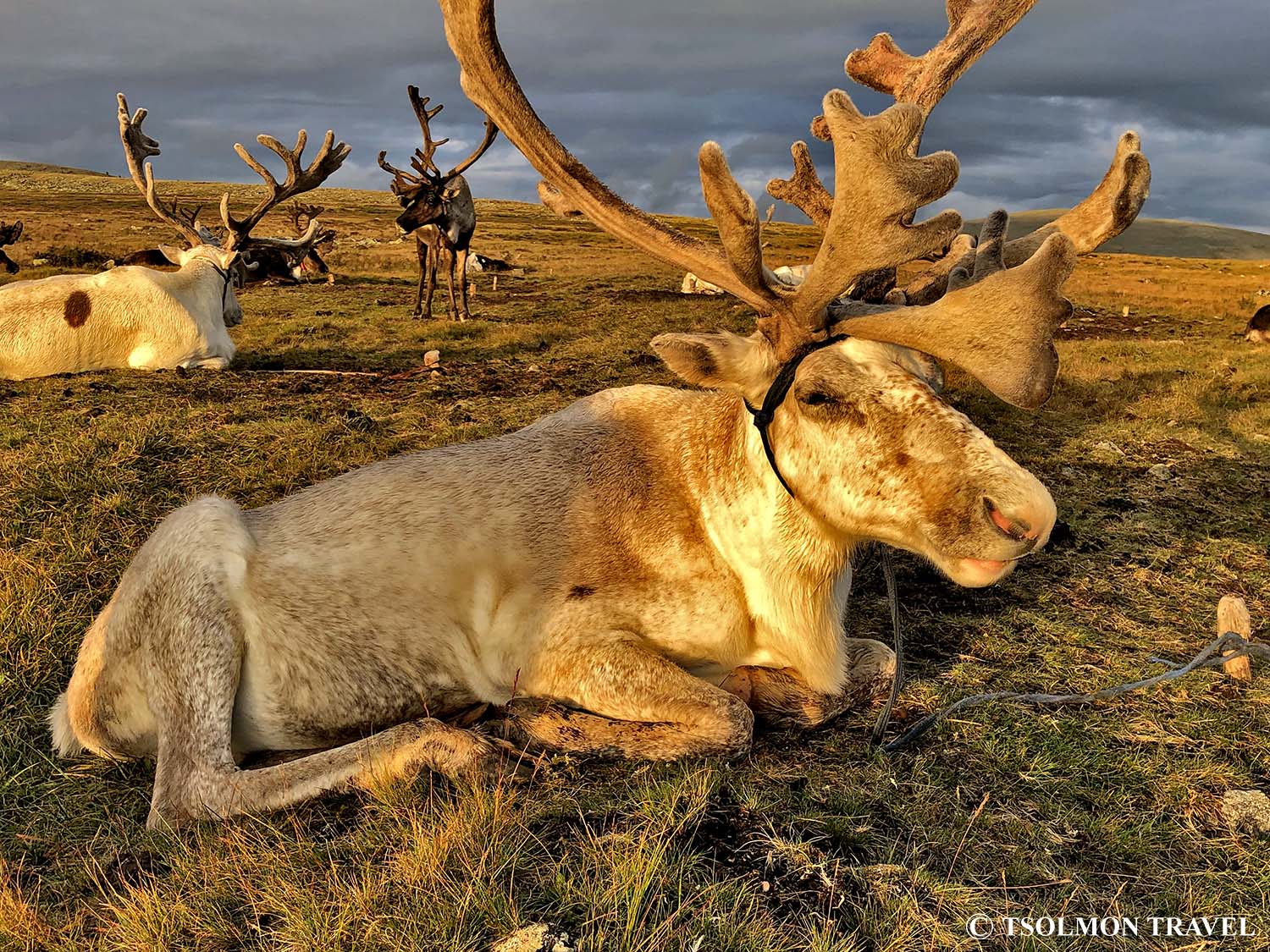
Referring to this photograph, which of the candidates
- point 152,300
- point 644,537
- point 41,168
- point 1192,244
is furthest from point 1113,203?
point 1192,244

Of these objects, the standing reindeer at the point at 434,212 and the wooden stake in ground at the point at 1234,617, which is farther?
the standing reindeer at the point at 434,212

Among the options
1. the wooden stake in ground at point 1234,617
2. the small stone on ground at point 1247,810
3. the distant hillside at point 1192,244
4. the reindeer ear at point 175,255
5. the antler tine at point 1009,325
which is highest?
the distant hillside at point 1192,244

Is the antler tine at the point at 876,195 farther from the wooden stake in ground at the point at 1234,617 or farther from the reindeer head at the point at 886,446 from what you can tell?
the wooden stake in ground at the point at 1234,617

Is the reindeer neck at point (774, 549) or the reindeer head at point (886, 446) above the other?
the reindeer head at point (886, 446)

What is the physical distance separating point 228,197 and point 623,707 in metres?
12.8

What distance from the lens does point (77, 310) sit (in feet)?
35.4

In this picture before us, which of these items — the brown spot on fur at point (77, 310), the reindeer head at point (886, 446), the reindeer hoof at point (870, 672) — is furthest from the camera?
the brown spot on fur at point (77, 310)

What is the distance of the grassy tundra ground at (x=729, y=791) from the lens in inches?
86.9

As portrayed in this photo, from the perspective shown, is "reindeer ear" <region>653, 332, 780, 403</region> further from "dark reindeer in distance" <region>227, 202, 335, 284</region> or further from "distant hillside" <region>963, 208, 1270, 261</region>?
"distant hillside" <region>963, 208, 1270, 261</region>

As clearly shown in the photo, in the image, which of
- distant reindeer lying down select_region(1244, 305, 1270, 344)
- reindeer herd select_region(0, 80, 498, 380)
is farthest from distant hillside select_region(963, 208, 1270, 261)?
reindeer herd select_region(0, 80, 498, 380)

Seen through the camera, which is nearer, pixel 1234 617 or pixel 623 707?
pixel 623 707

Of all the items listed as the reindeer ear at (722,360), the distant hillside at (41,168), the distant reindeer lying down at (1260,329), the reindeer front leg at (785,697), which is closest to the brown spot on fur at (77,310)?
the reindeer ear at (722,360)

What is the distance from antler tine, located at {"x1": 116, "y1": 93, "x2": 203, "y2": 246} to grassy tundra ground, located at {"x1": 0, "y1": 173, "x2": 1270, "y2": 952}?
17.1 feet

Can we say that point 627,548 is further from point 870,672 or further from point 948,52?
point 948,52
